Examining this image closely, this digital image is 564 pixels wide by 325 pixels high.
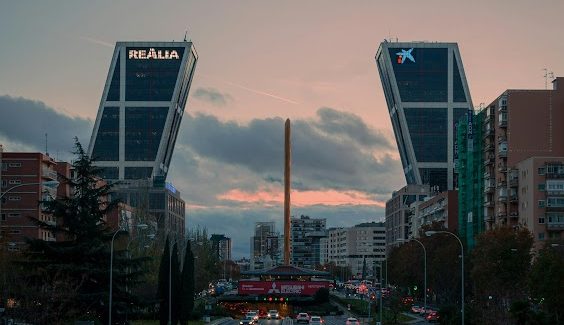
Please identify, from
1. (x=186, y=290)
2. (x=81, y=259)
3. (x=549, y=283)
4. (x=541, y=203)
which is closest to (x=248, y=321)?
(x=186, y=290)

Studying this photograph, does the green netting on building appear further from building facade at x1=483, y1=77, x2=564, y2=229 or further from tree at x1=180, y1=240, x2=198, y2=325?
tree at x1=180, y1=240, x2=198, y2=325

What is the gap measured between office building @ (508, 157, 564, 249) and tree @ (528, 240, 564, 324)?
3533 centimetres

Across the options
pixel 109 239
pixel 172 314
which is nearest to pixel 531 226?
pixel 172 314

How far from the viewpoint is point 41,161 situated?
513 ft

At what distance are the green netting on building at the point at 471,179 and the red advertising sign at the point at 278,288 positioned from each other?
1057 inches

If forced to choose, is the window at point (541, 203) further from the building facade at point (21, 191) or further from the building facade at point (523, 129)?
the building facade at point (21, 191)

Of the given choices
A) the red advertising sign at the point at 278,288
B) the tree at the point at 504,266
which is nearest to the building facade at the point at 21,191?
the red advertising sign at the point at 278,288

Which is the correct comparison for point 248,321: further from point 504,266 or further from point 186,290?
point 504,266

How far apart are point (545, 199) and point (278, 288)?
186 feet

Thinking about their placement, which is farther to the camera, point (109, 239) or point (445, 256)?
point (445, 256)

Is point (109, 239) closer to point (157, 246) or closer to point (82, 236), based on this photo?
point (82, 236)

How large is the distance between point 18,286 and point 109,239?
8198 millimetres

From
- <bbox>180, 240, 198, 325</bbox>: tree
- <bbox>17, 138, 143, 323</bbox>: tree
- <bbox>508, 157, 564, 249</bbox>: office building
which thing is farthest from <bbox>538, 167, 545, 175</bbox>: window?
<bbox>17, 138, 143, 323</bbox>: tree

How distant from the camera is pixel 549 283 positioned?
83875 millimetres
